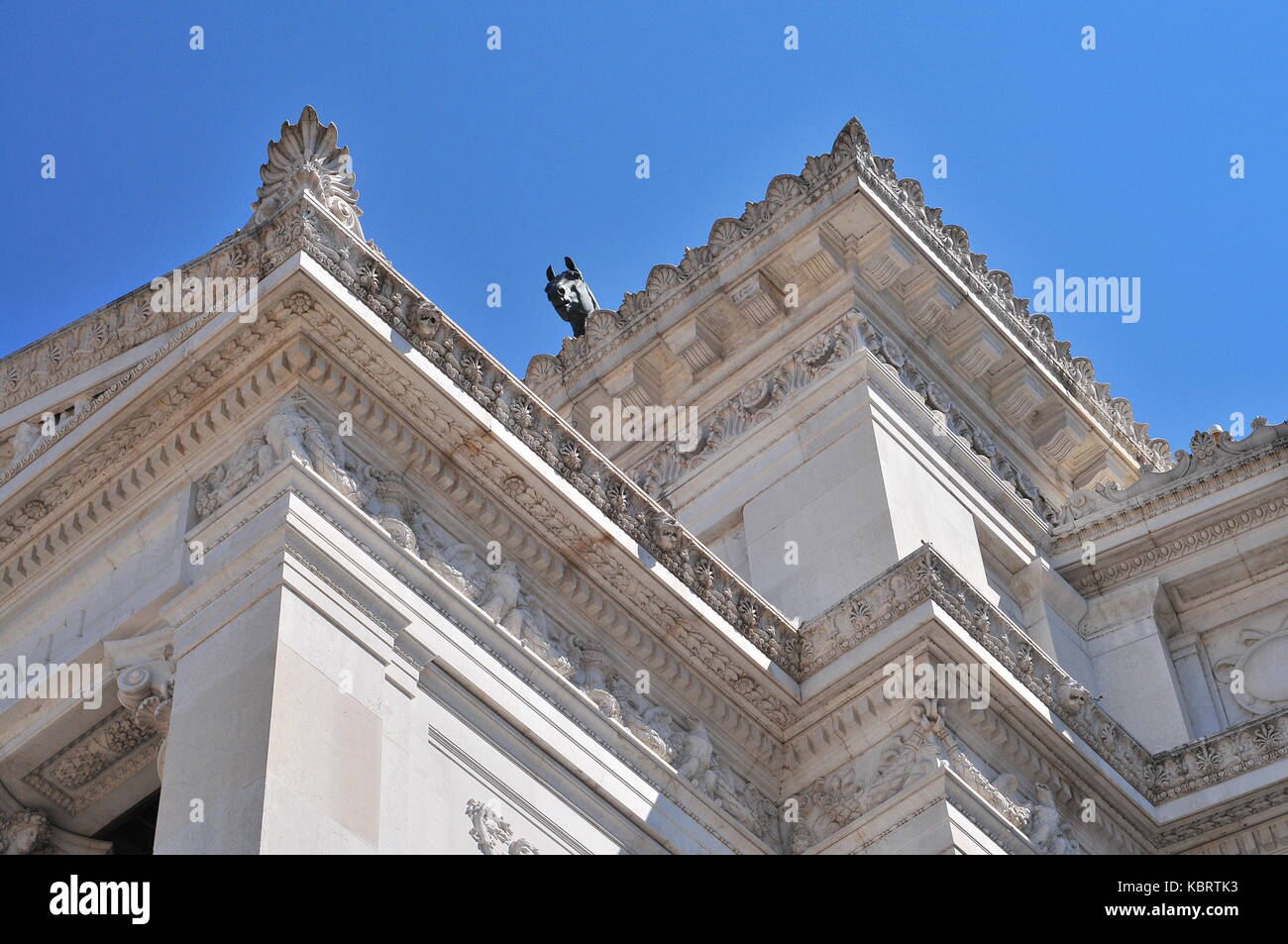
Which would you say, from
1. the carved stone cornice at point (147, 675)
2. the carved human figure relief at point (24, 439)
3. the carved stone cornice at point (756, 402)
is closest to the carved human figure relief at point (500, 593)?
the carved stone cornice at point (147, 675)

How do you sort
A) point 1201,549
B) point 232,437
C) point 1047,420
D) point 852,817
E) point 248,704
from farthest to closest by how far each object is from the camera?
point 1047,420 < point 1201,549 < point 852,817 < point 232,437 < point 248,704

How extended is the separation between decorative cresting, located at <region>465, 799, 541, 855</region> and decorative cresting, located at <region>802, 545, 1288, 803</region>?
394cm

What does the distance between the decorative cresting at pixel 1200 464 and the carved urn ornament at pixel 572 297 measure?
7.65 meters

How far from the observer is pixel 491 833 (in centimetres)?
1456

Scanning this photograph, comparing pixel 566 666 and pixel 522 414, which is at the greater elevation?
pixel 522 414

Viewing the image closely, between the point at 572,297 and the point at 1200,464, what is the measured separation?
9.26 metres

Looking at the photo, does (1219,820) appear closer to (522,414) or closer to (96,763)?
(522,414)

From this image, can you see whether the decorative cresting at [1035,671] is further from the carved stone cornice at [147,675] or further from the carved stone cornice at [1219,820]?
the carved stone cornice at [147,675]

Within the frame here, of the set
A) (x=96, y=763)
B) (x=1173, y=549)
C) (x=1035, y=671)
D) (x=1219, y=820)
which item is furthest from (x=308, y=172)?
(x=1173, y=549)

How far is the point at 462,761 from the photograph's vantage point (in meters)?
14.8

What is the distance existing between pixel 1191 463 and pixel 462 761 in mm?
11475

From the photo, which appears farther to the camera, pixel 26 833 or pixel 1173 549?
pixel 1173 549
